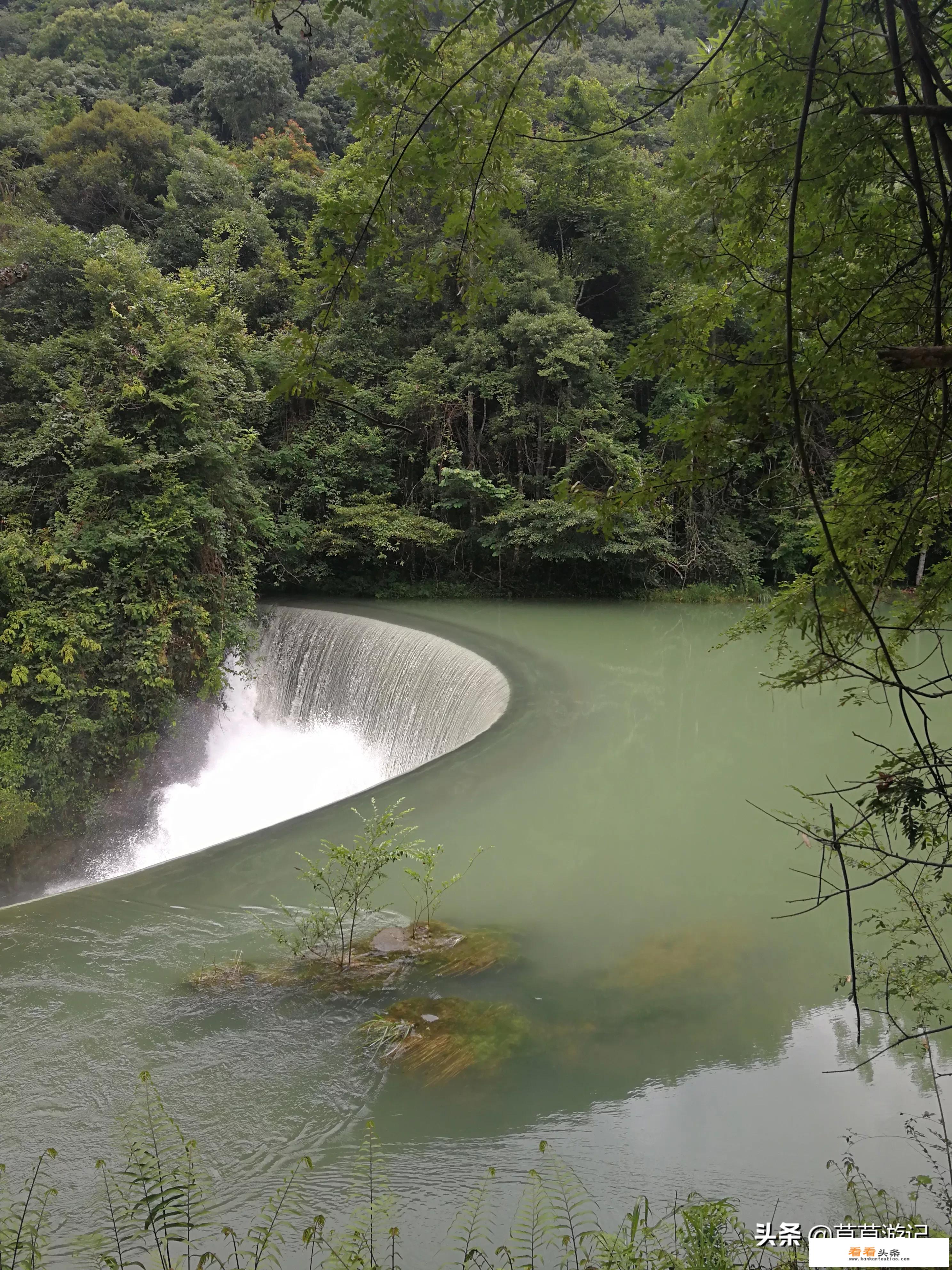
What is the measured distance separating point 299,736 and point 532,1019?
596 cm

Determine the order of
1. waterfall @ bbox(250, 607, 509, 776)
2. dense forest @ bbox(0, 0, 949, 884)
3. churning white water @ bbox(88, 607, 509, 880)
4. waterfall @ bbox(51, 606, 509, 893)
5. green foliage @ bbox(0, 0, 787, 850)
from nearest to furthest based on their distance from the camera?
1. dense forest @ bbox(0, 0, 949, 884)
2. green foliage @ bbox(0, 0, 787, 850)
3. waterfall @ bbox(51, 606, 509, 893)
4. churning white water @ bbox(88, 607, 509, 880)
5. waterfall @ bbox(250, 607, 509, 776)

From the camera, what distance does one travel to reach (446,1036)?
120 inches

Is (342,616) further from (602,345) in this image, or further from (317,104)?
(317,104)

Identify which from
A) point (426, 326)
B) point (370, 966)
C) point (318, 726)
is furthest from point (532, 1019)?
point (426, 326)

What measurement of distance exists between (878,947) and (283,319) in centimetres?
1273

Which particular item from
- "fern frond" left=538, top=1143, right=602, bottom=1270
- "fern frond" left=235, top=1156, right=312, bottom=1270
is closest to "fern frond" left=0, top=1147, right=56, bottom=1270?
"fern frond" left=235, top=1156, right=312, bottom=1270

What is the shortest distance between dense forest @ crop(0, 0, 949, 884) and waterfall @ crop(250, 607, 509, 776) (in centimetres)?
116

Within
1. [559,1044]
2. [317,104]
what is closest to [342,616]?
[559,1044]

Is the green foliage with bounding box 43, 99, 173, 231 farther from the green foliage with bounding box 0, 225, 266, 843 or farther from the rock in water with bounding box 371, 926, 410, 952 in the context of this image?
the rock in water with bounding box 371, 926, 410, 952

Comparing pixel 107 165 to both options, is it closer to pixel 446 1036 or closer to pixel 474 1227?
pixel 446 1036

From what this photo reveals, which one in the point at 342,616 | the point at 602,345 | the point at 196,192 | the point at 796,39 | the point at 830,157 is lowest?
the point at 342,616

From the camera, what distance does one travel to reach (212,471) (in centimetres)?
756

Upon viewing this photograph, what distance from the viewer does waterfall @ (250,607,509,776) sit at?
734cm

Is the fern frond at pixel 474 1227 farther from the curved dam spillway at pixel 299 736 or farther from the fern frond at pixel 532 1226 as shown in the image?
the curved dam spillway at pixel 299 736
